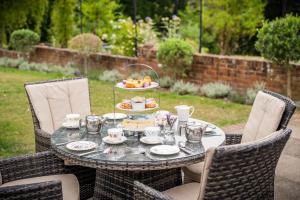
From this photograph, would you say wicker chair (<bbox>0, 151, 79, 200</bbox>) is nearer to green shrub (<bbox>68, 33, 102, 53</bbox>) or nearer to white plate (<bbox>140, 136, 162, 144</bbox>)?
white plate (<bbox>140, 136, 162, 144</bbox>)

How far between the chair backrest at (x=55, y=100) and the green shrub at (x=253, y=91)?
4.44 metres

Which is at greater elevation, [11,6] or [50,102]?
[11,6]

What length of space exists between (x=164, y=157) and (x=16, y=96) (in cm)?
658

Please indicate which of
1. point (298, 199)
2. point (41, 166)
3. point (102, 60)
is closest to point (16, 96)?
point (102, 60)

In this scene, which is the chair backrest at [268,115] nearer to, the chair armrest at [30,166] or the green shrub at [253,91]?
the chair armrest at [30,166]

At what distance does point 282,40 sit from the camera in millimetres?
7672

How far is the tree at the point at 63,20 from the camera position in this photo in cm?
1516

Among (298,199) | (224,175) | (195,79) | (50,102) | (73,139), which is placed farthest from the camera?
(195,79)

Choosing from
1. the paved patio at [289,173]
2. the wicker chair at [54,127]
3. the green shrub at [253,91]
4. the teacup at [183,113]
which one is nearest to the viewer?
the wicker chair at [54,127]

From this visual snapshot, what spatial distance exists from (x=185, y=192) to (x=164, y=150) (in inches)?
14.0

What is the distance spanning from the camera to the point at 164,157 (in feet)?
10.3

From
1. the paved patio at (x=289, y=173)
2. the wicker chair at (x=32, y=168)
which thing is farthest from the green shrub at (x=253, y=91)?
the wicker chair at (x=32, y=168)

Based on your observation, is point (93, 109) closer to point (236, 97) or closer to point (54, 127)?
point (236, 97)

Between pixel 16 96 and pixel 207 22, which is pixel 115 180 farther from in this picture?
pixel 207 22
